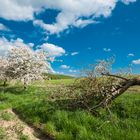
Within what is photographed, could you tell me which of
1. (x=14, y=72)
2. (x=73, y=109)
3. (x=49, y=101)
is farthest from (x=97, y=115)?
(x=14, y=72)

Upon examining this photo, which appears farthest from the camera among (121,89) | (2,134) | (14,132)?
(121,89)

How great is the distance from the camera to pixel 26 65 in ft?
126

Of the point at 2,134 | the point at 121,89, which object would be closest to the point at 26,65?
the point at 121,89

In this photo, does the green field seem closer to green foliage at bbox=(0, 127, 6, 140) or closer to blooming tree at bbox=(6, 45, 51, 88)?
green foliage at bbox=(0, 127, 6, 140)

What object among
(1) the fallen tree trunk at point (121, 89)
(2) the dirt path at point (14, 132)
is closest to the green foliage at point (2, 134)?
(2) the dirt path at point (14, 132)

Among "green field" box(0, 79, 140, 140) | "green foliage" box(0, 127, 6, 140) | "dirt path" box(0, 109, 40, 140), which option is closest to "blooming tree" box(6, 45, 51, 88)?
"green field" box(0, 79, 140, 140)

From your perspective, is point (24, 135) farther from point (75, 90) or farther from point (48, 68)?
point (48, 68)

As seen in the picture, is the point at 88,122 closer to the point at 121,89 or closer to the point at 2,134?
the point at 121,89

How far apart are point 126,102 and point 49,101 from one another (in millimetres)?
4609

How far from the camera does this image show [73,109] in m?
15.6

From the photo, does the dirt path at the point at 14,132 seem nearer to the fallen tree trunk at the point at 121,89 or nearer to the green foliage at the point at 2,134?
the green foliage at the point at 2,134

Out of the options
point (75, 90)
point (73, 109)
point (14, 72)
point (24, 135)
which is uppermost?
point (14, 72)

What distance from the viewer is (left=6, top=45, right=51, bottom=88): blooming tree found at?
125 ft

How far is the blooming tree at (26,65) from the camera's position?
125 feet
